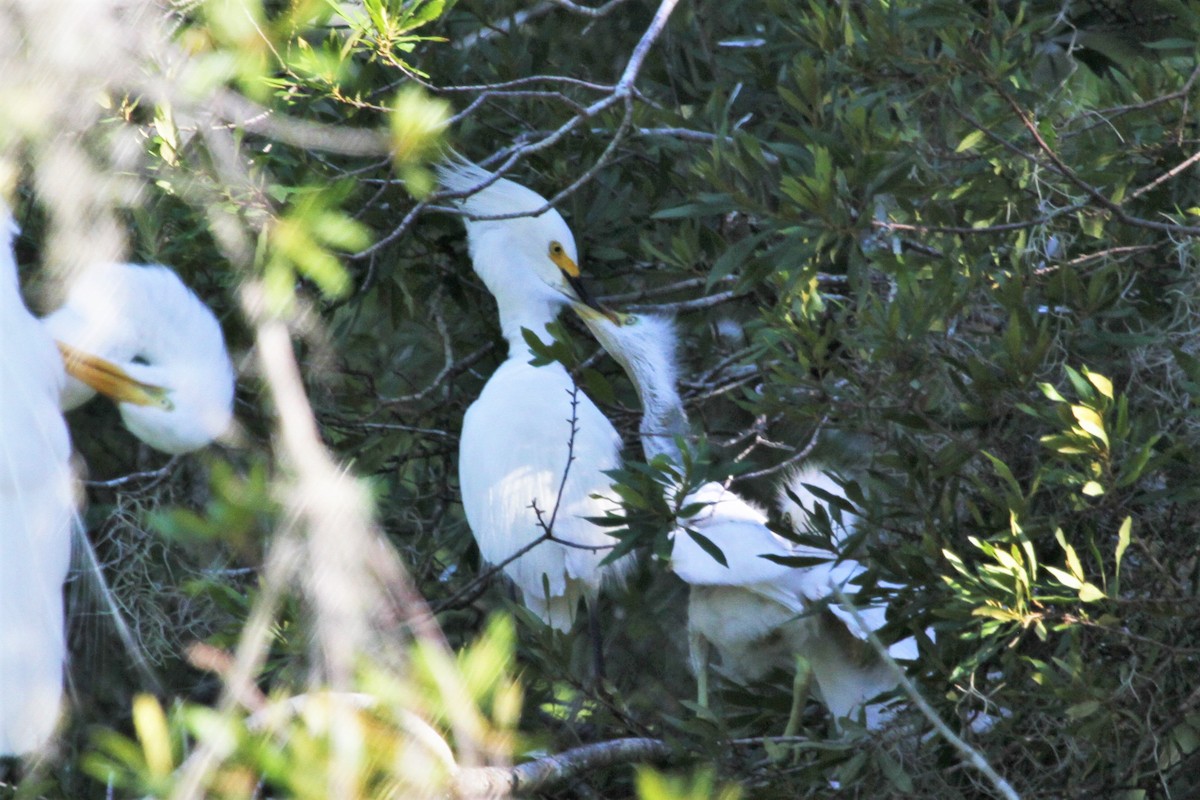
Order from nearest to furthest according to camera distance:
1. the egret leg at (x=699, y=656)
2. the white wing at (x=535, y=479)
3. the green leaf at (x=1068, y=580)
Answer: the green leaf at (x=1068, y=580), the egret leg at (x=699, y=656), the white wing at (x=535, y=479)

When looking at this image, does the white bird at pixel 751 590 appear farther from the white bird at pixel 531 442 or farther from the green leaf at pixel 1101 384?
the green leaf at pixel 1101 384

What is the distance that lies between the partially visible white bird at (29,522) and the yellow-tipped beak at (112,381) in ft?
0.08

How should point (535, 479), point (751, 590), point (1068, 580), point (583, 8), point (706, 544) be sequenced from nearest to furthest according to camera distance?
point (1068, 580)
point (706, 544)
point (583, 8)
point (751, 590)
point (535, 479)

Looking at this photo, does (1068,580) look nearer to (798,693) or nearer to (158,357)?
(798,693)

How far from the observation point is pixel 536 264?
2871mm

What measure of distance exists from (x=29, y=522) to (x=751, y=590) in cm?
117

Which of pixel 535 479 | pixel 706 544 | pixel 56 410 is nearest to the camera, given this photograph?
pixel 56 410

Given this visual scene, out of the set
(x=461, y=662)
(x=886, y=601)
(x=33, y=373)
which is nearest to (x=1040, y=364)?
(x=886, y=601)

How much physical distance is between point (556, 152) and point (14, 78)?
1.54m

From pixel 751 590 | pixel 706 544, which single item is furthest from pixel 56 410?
pixel 751 590

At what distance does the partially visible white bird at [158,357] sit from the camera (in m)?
1.49

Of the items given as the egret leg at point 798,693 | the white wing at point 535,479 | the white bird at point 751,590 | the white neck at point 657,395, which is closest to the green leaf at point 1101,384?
the white bird at point 751,590

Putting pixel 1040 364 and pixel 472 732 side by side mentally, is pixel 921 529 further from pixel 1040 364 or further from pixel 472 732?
pixel 472 732

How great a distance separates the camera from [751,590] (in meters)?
2.22
